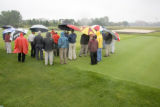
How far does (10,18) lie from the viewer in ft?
293

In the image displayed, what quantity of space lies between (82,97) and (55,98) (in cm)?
99

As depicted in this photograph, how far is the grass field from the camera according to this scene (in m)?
4.69

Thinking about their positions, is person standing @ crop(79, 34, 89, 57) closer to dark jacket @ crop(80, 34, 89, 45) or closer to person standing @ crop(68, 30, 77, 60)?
dark jacket @ crop(80, 34, 89, 45)

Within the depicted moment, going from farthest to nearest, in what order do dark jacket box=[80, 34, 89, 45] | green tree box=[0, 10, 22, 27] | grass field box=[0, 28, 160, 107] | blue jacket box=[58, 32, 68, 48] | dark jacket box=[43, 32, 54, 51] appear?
green tree box=[0, 10, 22, 27] < dark jacket box=[80, 34, 89, 45] < blue jacket box=[58, 32, 68, 48] < dark jacket box=[43, 32, 54, 51] < grass field box=[0, 28, 160, 107]

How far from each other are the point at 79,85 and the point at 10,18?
3890 inches

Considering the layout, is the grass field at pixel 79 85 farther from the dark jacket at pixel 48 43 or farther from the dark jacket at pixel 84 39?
the dark jacket at pixel 84 39

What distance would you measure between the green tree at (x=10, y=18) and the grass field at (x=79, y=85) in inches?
3480

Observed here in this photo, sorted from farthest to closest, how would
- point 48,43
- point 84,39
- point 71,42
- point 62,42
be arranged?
1. point 84,39
2. point 71,42
3. point 62,42
4. point 48,43

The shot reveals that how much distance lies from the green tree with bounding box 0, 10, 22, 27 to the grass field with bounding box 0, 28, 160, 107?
88.4 metres

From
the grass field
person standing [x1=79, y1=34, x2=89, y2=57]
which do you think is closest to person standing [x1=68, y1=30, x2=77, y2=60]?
person standing [x1=79, y1=34, x2=89, y2=57]

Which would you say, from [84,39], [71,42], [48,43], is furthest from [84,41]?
[48,43]

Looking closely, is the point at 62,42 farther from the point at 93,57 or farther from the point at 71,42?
the point at 93,57

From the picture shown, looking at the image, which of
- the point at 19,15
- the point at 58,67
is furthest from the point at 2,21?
the point at 58,67

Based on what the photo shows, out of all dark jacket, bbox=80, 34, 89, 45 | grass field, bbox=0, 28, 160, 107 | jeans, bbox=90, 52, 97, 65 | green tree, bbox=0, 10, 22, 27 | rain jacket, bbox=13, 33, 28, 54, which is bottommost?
grass field, bbox=0, 28, 160, 107
